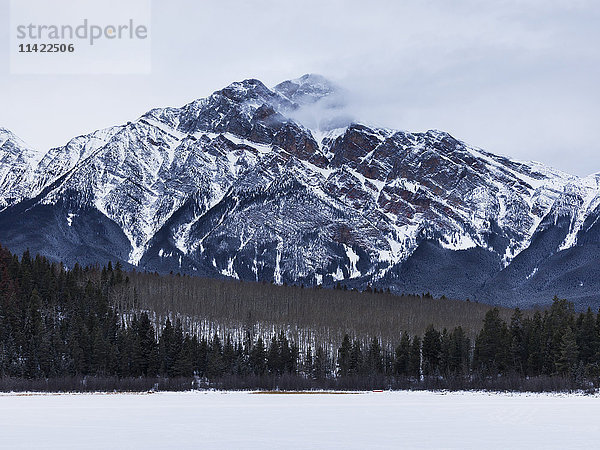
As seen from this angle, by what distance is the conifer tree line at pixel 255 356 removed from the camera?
407 ft

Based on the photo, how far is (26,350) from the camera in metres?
127

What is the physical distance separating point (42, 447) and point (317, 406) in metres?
41.8

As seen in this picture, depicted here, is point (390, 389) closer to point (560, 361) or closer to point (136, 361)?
point (560, 361)

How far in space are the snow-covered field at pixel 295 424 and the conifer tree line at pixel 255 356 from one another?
1397 inches

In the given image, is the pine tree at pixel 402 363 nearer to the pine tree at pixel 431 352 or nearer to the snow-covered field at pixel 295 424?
the pine tree at pixel 431 352

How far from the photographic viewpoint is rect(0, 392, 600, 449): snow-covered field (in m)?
48.4

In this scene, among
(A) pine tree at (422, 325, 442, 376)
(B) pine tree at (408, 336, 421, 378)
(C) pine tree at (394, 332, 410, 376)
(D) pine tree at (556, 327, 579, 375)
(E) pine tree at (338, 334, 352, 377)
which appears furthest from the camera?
(A) pine tree at (422, 325, 442, 376)

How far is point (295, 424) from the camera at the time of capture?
6084cm

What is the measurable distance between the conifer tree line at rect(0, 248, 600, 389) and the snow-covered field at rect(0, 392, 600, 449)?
35483 mm

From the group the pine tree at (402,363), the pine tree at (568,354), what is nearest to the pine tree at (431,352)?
the pine tree at (402,363)

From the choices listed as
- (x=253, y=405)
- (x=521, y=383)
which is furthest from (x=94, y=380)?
(x=521, y=383)

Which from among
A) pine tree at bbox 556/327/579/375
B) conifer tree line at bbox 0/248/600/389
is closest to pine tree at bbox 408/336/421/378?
conifer tree line at bbox 0/248/600/389

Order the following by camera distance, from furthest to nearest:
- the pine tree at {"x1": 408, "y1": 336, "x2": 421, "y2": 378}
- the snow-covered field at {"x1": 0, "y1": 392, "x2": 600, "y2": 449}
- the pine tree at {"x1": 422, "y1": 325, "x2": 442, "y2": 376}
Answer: the pine tree at {"x1": 422, "y1": 325, "x2": 442, "y2": 376}
the pine tree at {"x1": 408, "y1": 336, "x2": 421, "y2": 378}
the snow-covered field at {"x1": 0, "y1": 392, "x2": 600, "y2": 449}

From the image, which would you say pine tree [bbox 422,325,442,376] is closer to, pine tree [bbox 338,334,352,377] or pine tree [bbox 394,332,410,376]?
pine tree [bbox 394,332,410,376]
